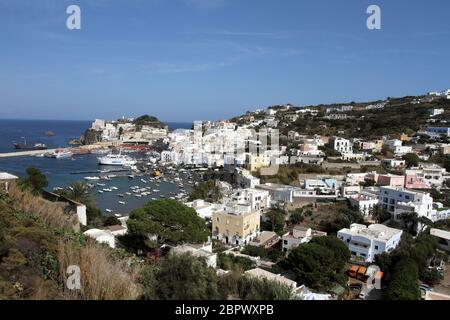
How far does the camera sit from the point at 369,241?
1123 centimetres

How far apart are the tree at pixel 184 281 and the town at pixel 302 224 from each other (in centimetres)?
2

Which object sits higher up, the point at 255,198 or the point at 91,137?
the point at 91,137

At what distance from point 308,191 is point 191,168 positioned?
54.6 feet

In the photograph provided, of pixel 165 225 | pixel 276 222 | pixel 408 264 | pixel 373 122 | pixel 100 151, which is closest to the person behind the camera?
pixel 408 264

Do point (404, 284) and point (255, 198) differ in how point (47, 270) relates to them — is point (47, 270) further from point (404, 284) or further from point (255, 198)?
point (255, 198)

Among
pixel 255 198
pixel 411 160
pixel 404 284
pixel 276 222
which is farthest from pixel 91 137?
pixel 404 284

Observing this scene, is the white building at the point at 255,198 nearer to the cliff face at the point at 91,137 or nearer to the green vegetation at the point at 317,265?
the green vegetation at the point at 317,265

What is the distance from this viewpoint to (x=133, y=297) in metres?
4.27

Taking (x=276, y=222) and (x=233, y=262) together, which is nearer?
(x=233, y=262)

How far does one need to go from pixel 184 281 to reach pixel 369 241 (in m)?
8.71

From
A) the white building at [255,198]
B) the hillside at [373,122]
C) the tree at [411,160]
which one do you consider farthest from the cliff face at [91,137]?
the tree at [411,160]

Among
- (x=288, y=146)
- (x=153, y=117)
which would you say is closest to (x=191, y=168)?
(x=288, y=146)

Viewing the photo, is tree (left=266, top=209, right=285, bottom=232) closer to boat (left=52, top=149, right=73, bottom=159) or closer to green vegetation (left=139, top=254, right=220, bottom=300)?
green vegetation (left=139, top=254, right=220, bottom=300)
